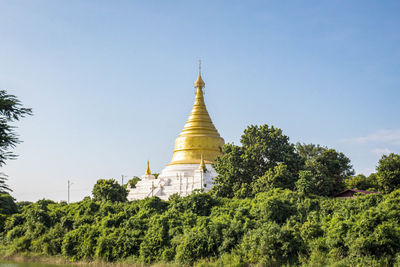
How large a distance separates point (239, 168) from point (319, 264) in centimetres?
1132

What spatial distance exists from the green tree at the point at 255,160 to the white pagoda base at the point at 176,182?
1031 centimetres

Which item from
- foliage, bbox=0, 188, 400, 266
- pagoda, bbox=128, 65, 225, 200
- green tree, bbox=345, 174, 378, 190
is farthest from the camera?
pagoda, bbox=128, 65, 225, 200

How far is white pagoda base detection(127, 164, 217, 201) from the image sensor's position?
38.1m

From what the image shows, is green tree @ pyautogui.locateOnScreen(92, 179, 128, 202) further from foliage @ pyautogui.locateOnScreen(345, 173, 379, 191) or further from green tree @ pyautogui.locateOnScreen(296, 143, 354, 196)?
foliage @ pyautogui.locateOnScreen(345, 173, 379, 191)

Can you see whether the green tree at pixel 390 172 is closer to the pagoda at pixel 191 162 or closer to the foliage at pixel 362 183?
the foliage at pixel 362 183

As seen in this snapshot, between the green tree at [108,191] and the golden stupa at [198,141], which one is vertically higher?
the golden stupa at [198,141]

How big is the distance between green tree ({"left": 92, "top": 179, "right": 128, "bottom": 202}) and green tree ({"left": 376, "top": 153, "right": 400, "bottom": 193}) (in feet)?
60.5

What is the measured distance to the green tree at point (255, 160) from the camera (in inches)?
1024

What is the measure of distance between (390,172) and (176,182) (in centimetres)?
1900

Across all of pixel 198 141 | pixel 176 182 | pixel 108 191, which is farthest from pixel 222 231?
pixel 198 141

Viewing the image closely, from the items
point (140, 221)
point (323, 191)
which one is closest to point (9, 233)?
point (140, 221)

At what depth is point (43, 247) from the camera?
22188 mm

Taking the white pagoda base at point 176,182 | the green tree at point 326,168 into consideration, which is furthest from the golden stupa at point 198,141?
the green tree at point 326,168

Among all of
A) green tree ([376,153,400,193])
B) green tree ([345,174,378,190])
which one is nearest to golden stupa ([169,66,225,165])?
green tree ([345,174,378,190])
